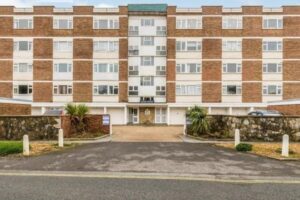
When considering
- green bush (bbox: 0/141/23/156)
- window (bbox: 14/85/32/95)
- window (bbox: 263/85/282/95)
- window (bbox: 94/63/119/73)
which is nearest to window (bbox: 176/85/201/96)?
window (bbox: 263/85/282/95)

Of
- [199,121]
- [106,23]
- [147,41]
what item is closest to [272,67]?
[147,41]

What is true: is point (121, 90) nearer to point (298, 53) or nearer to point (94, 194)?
point (298, 53)

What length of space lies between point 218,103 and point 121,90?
15.0 meters

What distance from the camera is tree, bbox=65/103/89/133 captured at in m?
30.3

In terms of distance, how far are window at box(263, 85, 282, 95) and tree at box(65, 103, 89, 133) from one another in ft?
109

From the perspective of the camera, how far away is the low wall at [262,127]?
86.0 ft

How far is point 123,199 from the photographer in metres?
8.02

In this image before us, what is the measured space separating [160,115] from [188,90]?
5.99 metres

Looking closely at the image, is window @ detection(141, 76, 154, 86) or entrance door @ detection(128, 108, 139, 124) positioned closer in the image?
window @ detection(141, 76, 154, 86)

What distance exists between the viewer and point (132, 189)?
918 centimetres

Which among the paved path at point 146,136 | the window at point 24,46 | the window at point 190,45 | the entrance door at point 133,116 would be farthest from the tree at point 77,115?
the window at point 24,46

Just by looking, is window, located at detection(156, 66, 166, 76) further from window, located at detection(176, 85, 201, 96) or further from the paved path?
the paved path

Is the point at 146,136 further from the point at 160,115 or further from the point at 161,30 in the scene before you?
the point at 161,30

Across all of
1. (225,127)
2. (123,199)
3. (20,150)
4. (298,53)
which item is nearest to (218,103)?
(298,53)
